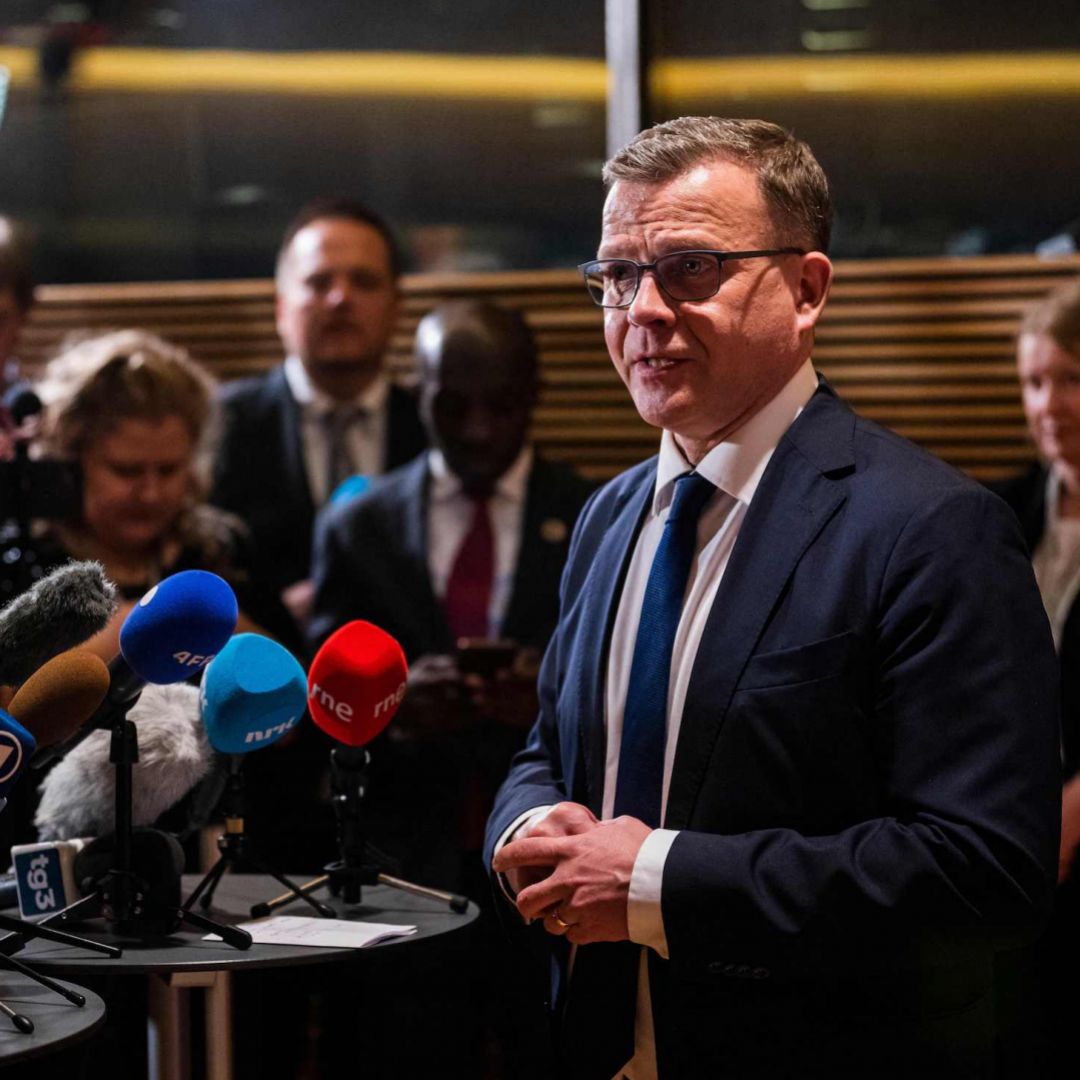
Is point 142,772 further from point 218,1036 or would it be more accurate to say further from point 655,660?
point 655,660

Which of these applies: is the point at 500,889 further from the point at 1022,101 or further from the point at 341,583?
the point at 1022,101

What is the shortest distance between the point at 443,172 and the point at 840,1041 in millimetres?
3623

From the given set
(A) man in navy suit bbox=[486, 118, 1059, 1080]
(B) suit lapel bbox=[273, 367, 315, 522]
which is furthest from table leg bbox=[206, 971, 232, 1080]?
(B) suit lapel bbox=[273, 367, 315, 522]

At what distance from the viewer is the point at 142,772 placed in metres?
2.33

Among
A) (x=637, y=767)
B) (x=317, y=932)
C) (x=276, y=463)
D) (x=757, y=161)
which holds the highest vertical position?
(x=757, y=161)

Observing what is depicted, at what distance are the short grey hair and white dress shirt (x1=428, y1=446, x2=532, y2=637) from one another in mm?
1748

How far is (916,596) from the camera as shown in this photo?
5.90 feet

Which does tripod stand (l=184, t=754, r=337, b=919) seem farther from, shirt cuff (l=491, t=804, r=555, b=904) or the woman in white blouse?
the woman in white blouse

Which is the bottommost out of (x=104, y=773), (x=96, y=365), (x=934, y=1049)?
(x=934, y=1049)

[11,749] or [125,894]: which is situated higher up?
[11,749]

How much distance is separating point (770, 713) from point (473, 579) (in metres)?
1.95

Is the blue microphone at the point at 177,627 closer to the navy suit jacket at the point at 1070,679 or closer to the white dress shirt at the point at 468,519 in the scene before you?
the white dress shirt at the point at 468,519

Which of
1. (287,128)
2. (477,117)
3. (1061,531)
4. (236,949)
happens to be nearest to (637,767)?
(236,949)

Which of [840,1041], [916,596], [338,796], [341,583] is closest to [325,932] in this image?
[338,796]
